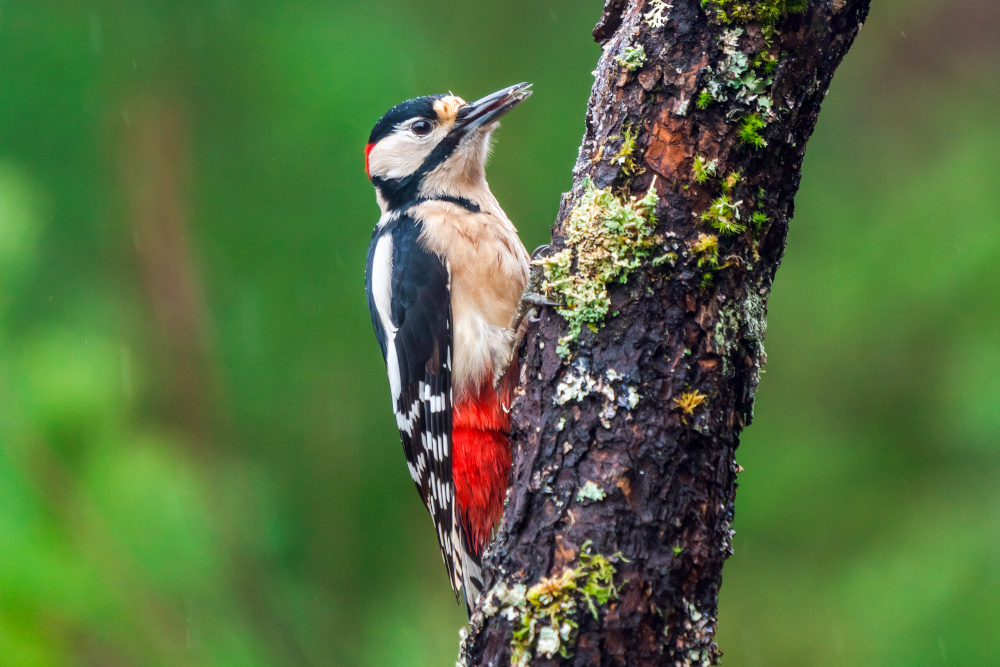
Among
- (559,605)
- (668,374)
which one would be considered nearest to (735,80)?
(668,374)

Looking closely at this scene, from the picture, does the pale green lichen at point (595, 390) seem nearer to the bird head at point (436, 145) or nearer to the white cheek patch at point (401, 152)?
the bird head at point (436, 145)

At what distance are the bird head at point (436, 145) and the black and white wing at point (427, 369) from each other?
0.75 ft

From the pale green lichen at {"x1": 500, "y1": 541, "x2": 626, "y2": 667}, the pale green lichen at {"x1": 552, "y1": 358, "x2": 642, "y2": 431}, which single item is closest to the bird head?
the pale green lichen at {"x1": 552, "y1": 358, "x2": 642, "y2": 431}

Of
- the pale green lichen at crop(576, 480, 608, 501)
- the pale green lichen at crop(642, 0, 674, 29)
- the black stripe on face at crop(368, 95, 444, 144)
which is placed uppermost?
the black stripe on face at crop(368, 95, 444, 144)

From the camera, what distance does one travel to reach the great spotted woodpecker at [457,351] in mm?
2580

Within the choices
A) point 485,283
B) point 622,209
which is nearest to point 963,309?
point 485,283

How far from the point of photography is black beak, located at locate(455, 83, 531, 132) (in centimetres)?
279

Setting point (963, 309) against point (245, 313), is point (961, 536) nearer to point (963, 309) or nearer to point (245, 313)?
point (963, 309)

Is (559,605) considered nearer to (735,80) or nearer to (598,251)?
(598,251)

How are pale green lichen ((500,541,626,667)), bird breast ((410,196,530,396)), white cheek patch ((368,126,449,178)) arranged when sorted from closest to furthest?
1. pale green lichen ((500,541,626,667))
2. bird breast ((410,196,530,396))
3. white cheek patch ((368,126,449,178))

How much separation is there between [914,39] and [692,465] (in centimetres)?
375

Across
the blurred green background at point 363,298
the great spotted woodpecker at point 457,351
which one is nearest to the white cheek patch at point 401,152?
the great spotted woodpecker at point 457,351

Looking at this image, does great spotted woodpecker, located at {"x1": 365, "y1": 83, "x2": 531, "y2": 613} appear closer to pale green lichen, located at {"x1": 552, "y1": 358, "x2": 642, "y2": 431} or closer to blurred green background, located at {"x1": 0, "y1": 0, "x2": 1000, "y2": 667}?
pale green lichen, located at {"x1": 552, "y1": 358, "x2": 642, "y2": 431}

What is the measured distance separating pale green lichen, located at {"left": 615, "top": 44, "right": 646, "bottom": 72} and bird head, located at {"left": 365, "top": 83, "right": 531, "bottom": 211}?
1.04 meters
